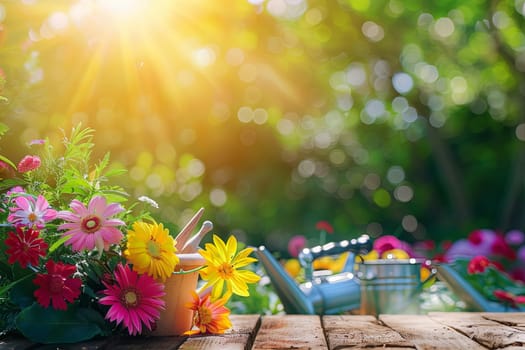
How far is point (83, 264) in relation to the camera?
145 centimetres

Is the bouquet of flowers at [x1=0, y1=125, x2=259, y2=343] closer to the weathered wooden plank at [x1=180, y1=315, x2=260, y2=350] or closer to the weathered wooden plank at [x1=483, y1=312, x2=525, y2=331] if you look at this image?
the weathered wooden plank at [x1=180, y1=315, x2=260, y2=350]

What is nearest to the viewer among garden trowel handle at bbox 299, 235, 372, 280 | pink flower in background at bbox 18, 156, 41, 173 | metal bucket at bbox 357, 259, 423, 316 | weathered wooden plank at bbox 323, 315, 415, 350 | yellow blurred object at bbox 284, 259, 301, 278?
weathered wooden plank at bbox 323, 315, 415, 350

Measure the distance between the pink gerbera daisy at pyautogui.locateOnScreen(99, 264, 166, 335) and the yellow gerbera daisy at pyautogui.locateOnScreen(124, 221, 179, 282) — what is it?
2cm

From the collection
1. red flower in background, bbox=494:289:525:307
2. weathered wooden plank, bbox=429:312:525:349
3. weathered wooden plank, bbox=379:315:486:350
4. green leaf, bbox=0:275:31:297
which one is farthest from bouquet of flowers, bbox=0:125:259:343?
red flower in background, bbox=494:289:525:307

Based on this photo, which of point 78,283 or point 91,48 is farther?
point 91,48

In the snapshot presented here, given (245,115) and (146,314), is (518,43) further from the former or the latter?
(146,314)

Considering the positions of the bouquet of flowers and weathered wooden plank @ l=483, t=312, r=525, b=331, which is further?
weathered wooden plank @ l=483, t=312, r=525, b=331

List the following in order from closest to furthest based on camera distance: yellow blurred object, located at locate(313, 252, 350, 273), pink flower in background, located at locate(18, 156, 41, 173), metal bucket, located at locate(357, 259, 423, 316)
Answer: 1. pink flower in background, located at locate(18, 156, 41, 173)
2. metal bucket, located at locate(357, 259, 423, 316)
3. yellow blurred object, located at locate(313, 252, 350, 273)

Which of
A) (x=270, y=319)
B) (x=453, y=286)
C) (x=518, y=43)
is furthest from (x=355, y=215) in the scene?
(x=270, y=319)

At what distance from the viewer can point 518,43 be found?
8.02 meters

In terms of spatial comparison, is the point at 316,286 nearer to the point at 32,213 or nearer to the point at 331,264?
the point at 331,264

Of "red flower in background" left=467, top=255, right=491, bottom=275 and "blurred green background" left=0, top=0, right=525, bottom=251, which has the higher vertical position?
"blurred green background" left=0, top=0, right=525, bottom=251

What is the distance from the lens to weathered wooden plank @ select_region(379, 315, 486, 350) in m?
1.28

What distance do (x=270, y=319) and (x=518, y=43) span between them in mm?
7225
